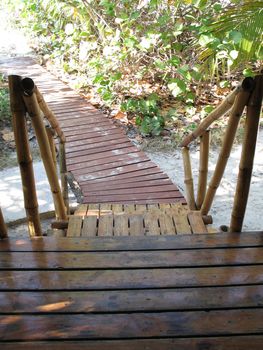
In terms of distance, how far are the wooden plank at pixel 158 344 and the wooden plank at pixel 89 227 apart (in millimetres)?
961

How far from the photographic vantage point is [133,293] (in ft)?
5.16

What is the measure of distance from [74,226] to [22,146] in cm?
69

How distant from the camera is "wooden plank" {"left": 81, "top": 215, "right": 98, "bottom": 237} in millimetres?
2268

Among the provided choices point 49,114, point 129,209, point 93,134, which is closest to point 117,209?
point 129,209

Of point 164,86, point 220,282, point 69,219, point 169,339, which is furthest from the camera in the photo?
point 164,86

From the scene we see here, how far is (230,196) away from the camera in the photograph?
4184mm

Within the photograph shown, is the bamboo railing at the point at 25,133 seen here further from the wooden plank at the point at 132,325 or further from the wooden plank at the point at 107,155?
the wooden plank at the point at 107,155

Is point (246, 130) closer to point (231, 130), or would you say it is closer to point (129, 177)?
point (231, 130)

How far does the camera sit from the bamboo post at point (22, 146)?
176 centimetres

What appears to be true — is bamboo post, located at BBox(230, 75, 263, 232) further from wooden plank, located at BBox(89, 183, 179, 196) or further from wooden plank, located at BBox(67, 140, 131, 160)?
wooden plank, located at BBox(67, 140, 131, 160)

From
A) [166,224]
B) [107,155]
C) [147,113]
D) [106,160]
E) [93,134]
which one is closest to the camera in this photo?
[166,224]

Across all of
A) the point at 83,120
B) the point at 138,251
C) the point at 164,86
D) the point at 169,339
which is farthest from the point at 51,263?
the point at 164,86

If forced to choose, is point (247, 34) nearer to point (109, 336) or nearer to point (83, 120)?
point (83, 120)

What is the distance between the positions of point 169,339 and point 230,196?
302cm
